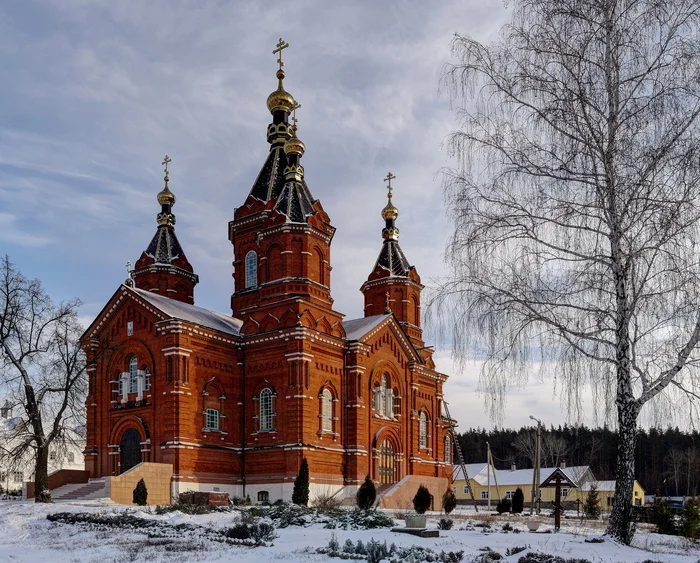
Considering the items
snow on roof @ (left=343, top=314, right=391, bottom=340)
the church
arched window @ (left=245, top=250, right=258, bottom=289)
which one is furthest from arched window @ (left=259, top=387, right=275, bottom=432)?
arched window @ (left=245, top=250, right=258, bottom=289)

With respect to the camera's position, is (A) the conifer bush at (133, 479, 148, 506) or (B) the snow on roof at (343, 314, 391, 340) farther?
(B) the snow on roof at (343, 314, 391, 340)

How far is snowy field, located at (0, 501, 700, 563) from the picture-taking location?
14.0 m

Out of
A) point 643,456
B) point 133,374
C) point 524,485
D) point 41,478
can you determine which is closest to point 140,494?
point 41,478

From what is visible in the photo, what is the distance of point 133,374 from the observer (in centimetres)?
3281

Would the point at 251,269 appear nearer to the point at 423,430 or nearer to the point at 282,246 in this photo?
the point at 282,246

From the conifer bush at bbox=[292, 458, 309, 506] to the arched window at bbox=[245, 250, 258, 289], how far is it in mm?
10416

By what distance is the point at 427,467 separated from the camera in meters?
40.8

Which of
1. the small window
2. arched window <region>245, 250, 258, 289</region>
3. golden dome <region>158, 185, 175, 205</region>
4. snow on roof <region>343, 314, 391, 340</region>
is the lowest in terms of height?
the small window

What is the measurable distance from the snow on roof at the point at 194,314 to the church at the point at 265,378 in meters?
0.13

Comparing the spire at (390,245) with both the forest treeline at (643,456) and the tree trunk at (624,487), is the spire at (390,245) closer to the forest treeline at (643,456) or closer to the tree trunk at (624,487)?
the tree trunk at (624,487)

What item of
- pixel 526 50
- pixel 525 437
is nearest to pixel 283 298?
pixel 526 50

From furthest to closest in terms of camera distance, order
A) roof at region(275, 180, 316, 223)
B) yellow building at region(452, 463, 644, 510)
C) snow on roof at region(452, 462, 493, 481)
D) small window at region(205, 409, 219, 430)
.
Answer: snow on roof at region(452, 462, 493, 481)
yellow building at region(452, 463, 644, 510)
roof at region(275, 180, 316, 223)
small window at region(205, 409, 219, 430)

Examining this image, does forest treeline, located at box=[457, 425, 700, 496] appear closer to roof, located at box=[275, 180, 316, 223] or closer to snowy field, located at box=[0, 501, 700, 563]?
roof, located at box=[275, 180, 316, 223]

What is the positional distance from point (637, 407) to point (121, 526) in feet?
41.0
